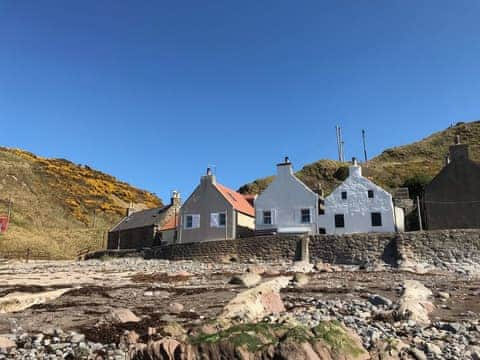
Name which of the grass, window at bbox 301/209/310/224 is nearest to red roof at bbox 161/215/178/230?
window at bbox 301/209/310/224

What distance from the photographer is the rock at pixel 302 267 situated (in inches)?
1073

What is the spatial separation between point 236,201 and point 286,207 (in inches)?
197

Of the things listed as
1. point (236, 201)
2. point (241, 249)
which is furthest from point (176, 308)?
point (236, 201)

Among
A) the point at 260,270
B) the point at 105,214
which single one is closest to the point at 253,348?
the point at 260,270

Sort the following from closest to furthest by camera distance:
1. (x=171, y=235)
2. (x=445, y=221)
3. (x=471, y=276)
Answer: (x=471, y=276) → (x=445, y=221) → (x=171, y=235)

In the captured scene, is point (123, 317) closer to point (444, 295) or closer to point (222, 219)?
point (444, 295)

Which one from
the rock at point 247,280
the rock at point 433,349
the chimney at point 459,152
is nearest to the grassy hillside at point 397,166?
the chimney at point 459,152

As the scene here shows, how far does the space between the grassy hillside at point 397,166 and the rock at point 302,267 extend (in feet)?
80.3

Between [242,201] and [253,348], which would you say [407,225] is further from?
[253,348]

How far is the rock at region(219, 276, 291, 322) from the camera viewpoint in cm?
1090

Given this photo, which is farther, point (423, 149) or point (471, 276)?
point (423, 149)

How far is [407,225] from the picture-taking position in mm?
39000

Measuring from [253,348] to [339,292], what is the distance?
11.5 metres

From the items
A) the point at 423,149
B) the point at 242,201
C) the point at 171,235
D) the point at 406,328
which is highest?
the point at 423,149
